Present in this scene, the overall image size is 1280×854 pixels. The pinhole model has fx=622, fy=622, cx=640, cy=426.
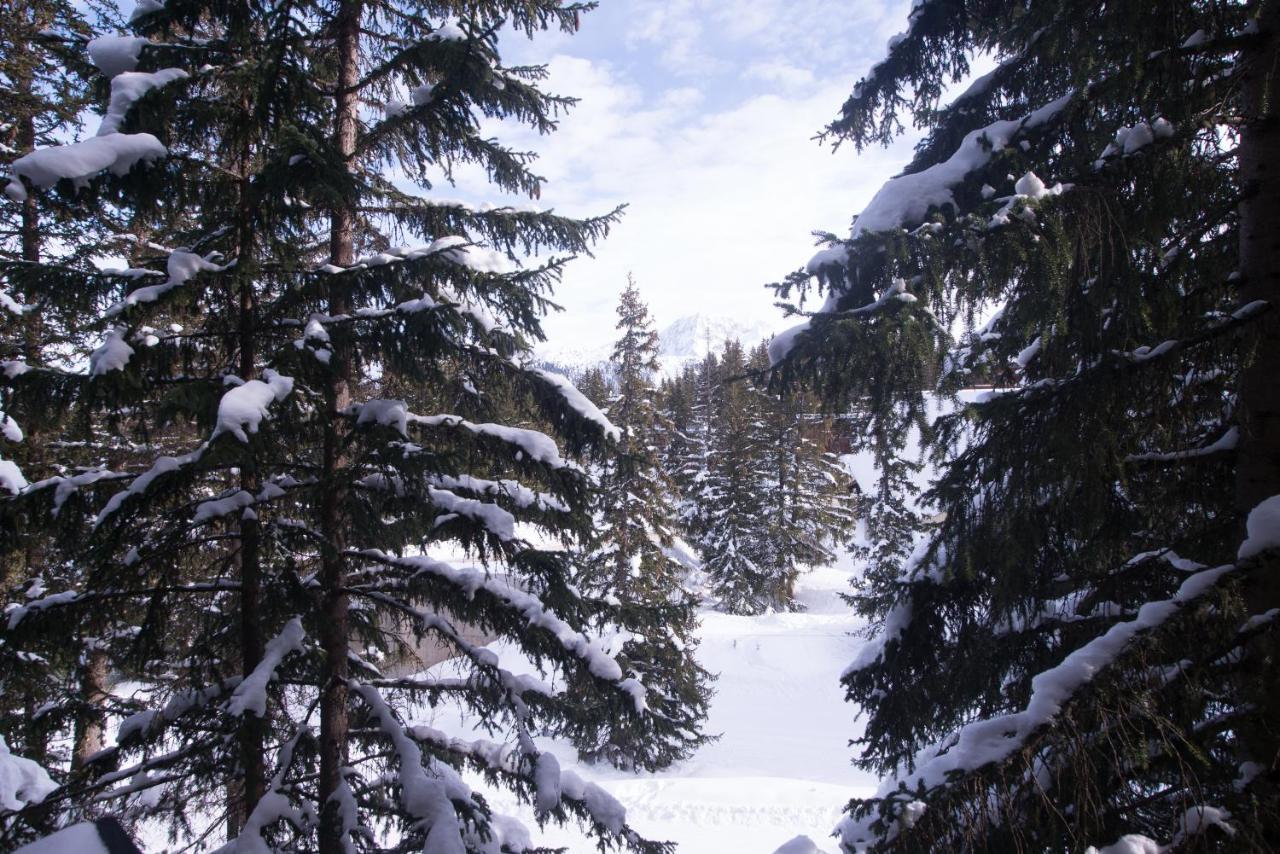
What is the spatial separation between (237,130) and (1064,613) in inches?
274

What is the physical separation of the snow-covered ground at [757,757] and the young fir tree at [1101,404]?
456 cm

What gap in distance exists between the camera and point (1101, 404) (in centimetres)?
332

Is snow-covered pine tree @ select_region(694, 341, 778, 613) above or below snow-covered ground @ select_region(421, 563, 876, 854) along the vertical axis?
above

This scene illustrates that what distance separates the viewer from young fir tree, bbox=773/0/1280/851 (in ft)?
7.26

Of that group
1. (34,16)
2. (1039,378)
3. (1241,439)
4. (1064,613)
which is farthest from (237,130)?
(34,16)

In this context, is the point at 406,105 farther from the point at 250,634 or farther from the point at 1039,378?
the point at 1039,378

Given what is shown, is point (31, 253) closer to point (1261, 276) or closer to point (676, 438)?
point (1261, 276)

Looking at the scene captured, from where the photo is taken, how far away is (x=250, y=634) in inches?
181

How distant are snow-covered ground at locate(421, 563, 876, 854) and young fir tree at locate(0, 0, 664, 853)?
1.20 meters

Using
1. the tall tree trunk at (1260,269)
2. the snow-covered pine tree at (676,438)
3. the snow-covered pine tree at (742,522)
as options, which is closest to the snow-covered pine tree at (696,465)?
the snow-covered pine tree at (676,438)

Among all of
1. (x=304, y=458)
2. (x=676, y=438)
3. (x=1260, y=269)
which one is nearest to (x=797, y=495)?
(x=676, y=438)

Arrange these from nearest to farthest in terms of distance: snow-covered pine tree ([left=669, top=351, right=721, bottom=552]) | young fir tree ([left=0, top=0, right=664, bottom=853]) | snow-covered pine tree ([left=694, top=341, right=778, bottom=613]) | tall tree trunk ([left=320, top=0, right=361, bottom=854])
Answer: young fir tree ([left=0, top=0, right=664, bottom=853])
tall tree trunk ([left=320, top=0, right=361, bottom=854])
snow-covered pine tree ([left=694, top=341, right=778, bottom=613])
snow-covered pine tree ([left=669, top=351, right=721, bottom=552])

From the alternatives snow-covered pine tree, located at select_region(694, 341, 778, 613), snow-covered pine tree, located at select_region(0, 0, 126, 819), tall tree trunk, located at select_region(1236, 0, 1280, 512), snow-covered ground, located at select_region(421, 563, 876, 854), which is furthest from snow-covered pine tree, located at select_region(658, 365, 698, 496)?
tall tree trunk, located at select_region(1236, 0, 1280, 512)

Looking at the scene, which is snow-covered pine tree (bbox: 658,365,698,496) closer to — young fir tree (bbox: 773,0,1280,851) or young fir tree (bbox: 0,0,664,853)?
young fir tree (bbox: 0,0,664,853)
